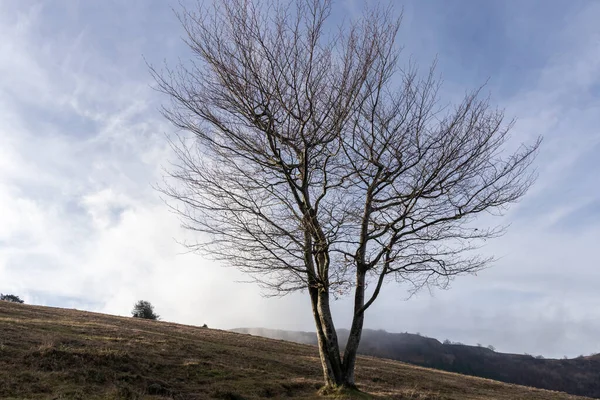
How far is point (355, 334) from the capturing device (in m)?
A: 13.0

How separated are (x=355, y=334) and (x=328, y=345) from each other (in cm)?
91

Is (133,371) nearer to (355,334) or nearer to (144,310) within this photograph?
(355,334)

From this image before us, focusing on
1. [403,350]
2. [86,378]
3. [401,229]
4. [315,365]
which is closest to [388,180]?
[401,229]

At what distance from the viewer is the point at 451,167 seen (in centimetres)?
1227

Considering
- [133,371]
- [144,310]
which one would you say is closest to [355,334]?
[133,371]

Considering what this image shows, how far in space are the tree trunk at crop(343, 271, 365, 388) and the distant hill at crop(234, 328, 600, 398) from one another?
9806cm

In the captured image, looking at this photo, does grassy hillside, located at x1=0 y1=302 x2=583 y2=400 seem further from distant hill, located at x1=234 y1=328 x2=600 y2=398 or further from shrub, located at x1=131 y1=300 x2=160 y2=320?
distant hill, located at x1=234 y1=328 x2=600 y2=398

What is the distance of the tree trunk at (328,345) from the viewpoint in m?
12.7

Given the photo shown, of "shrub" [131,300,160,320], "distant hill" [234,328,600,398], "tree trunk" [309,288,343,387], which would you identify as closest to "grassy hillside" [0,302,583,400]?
"tree trunk" [309,288,343,387]

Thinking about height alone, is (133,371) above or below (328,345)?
below

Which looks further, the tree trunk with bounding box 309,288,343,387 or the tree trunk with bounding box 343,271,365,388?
the tree trunk with bounding box 343,271,365,388

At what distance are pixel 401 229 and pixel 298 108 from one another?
15.2ft

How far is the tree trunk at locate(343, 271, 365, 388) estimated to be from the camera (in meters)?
12.8

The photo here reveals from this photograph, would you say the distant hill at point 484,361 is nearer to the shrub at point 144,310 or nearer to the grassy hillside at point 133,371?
the shrub at point 144,310
